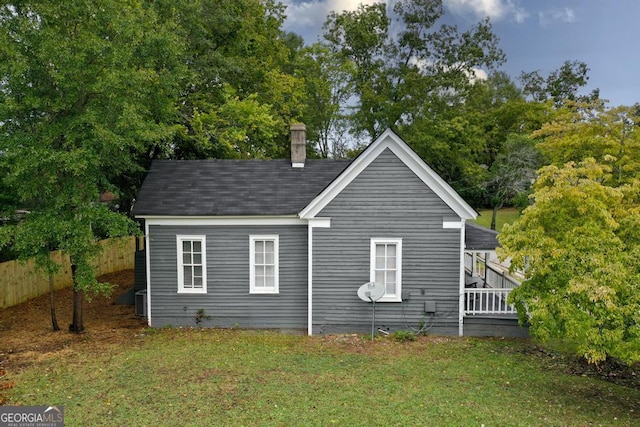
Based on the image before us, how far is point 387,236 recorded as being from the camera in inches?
490

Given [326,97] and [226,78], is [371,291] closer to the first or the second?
[226,78]

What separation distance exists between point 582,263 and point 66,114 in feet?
43.2

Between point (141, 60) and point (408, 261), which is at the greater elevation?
point (141, 60)

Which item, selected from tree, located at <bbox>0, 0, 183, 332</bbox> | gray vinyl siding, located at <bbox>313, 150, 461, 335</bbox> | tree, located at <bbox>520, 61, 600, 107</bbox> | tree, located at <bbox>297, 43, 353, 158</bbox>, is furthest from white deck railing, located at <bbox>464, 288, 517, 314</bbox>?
tree, located at <bbox>520, 61, 600, 107</bbox>

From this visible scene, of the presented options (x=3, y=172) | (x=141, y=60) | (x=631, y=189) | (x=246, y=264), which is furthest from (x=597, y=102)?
(x=3, y=172)

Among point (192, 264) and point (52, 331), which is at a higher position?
point (192, 264)

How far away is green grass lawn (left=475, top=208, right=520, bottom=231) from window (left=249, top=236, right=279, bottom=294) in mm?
29676

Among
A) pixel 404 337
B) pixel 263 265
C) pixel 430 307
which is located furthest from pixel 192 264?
pixel 430 307

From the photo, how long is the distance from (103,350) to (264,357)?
438 centimetres

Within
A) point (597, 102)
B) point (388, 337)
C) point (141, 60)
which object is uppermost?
point (141, 60)

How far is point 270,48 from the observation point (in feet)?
82.1

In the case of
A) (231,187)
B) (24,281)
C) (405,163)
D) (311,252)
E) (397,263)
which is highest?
(405,163)

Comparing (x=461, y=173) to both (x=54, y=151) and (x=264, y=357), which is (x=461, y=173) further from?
(x=54, y=151)

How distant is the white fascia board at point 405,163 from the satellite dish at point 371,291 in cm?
264
